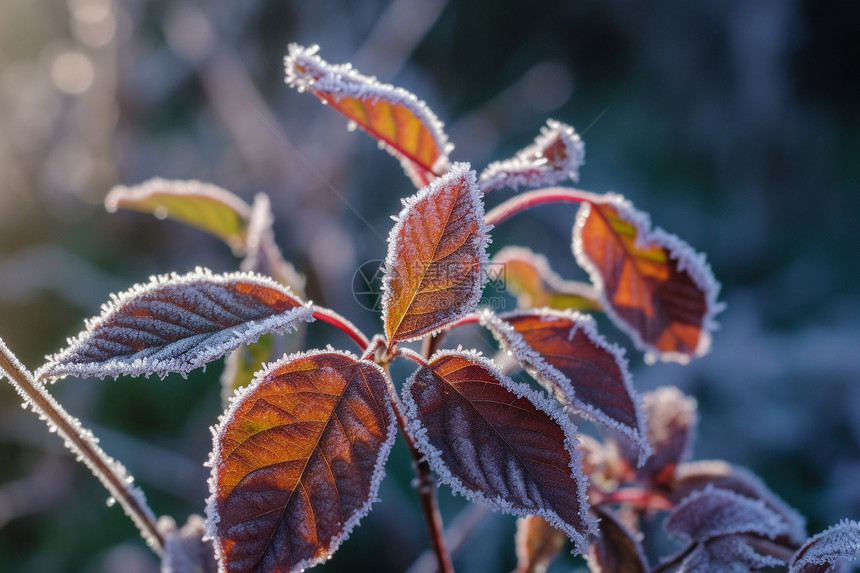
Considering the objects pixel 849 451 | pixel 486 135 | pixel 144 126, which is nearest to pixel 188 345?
pixel 849 451

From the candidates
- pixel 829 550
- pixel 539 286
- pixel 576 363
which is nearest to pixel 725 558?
pixel 829 550

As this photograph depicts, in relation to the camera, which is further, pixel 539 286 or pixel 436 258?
pixel 539 286

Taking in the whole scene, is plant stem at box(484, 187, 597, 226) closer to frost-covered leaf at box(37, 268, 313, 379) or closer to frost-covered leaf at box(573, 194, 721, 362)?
frost-covered leaf at box(573, 194, 721, 362)

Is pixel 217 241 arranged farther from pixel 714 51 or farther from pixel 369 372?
pixel 714 51

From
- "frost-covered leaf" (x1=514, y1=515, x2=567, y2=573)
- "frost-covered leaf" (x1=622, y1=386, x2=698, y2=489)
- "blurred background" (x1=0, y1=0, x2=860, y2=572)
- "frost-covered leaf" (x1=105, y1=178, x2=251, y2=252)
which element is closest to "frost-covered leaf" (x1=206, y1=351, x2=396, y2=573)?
"frost-covered leaf" (x1=514, y1=515, x2=567, y2=573)

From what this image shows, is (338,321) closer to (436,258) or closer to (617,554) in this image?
(436,258)

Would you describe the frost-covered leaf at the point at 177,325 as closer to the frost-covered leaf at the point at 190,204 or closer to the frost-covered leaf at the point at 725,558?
the frost-covered leaf at the point at 190,204
